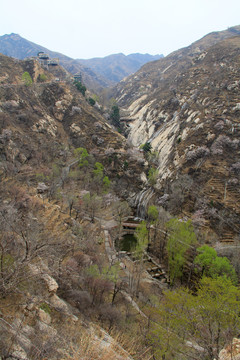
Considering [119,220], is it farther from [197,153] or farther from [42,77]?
[42,77]

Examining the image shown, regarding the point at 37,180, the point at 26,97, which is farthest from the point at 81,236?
the point at 26,97

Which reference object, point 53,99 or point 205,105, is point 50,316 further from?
point 53,99

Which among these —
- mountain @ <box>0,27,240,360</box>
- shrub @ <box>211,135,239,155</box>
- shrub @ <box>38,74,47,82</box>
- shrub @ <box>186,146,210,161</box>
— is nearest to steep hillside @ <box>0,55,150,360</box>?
mountain @ <box>0,27,240,360</box>

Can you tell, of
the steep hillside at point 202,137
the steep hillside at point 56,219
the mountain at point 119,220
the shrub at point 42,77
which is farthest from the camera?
the shrub at point 42,77

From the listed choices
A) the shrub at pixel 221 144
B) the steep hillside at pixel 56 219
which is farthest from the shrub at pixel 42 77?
the shrub at pixel 221 144

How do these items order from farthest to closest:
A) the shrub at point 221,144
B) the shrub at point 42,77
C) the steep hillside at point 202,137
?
the shrub at point 42,77 → the shrub at point 221,144 → the steep hillside at point 202,137

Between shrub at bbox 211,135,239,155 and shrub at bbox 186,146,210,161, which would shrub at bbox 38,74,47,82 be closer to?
shrub at bbox 186,146,210,161

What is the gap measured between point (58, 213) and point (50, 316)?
75.1 feet

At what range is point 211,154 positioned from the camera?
46.9m

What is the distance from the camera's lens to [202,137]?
50938mm

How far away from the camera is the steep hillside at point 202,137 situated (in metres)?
40.2

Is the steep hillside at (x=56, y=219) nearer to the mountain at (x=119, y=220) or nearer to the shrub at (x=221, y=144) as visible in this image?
the mountain at (x=119, y=220)

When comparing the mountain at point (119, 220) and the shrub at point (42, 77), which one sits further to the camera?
the shrub at point (42, 77)

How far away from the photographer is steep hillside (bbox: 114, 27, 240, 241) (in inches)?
1582
